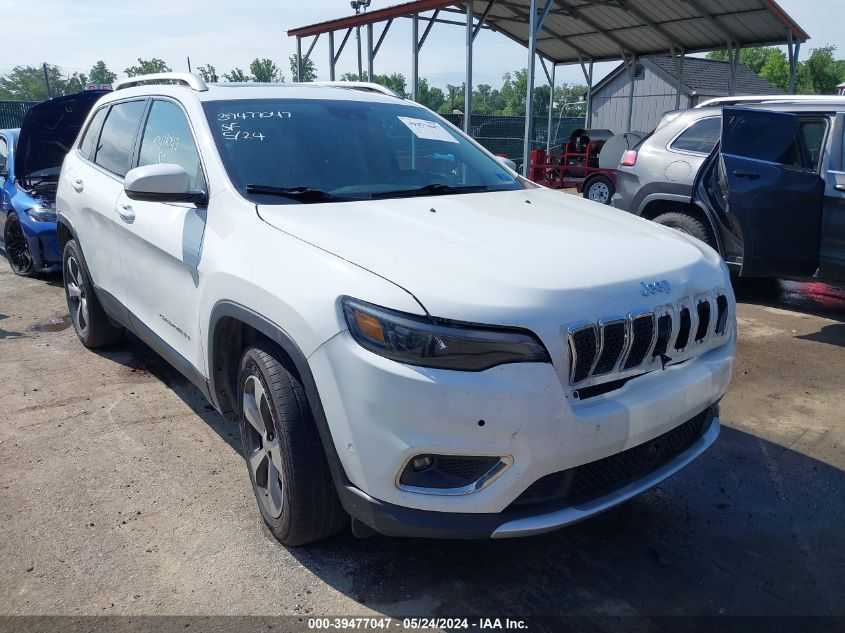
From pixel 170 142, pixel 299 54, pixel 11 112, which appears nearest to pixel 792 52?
pixel 299 54

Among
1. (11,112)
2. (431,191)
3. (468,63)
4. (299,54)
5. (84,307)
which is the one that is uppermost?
(299,54)

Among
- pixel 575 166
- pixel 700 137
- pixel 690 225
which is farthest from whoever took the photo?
pixel 575 166

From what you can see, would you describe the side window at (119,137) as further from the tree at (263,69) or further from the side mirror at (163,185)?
the tree at (263,69)

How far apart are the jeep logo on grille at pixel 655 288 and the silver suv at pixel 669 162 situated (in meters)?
4.43

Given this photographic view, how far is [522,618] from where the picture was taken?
2.39 metres

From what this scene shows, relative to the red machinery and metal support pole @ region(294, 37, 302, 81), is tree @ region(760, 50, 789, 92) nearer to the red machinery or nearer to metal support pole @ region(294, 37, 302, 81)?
the red machinery

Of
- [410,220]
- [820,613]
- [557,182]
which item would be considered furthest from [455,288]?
[557,182]

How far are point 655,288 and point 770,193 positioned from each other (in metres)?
3.68

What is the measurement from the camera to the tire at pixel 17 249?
753 centimetres

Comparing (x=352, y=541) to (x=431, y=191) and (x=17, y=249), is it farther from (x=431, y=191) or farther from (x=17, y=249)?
(x=17, y=249)

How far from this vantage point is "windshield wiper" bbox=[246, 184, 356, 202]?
2.93 metres

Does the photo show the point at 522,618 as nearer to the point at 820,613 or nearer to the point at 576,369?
the point at 576,369

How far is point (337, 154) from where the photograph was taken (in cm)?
333

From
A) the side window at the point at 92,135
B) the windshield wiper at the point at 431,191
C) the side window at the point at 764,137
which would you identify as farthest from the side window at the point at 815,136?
the side window at the point at 92,135
